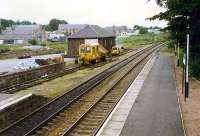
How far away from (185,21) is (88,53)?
20984mm

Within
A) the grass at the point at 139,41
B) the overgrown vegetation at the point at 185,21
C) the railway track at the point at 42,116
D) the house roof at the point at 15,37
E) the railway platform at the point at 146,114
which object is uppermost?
the overgrown vegetation at the point at 185,21

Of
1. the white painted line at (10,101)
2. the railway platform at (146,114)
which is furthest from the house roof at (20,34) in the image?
the white painted line at (10,101)

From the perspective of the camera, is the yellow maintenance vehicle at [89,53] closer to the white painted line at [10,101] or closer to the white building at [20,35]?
the white painted line at [10,101]

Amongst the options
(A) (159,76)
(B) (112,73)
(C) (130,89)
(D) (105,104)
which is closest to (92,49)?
(B) (112,73)

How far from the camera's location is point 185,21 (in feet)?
106

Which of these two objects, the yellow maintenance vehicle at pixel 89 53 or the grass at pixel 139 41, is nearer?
the yellow maintenance vehicle at pixel 89 53

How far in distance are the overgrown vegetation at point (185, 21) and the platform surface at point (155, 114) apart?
16.2ft

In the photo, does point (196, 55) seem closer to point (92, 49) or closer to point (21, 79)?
point (21, 79)

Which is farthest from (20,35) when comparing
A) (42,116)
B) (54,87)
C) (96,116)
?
(96,116)

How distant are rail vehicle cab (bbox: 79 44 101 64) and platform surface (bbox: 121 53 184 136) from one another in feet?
73.9

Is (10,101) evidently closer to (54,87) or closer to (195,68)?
(54,87)

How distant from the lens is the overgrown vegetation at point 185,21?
3056 cm

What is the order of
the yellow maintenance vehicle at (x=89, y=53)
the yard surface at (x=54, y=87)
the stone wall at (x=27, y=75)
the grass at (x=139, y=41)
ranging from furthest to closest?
1. the grass at (x=139, y=41)
2. the yellow maintenance vehicle at (x=89, y=53)
3. the stone wall at (x=27, y=75)
4. the yard surface at (x=54, y=87)

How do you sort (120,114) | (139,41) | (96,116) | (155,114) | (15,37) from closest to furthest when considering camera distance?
(155,114) < (120,114) < (96,116) < (15,37) < (139,41)
